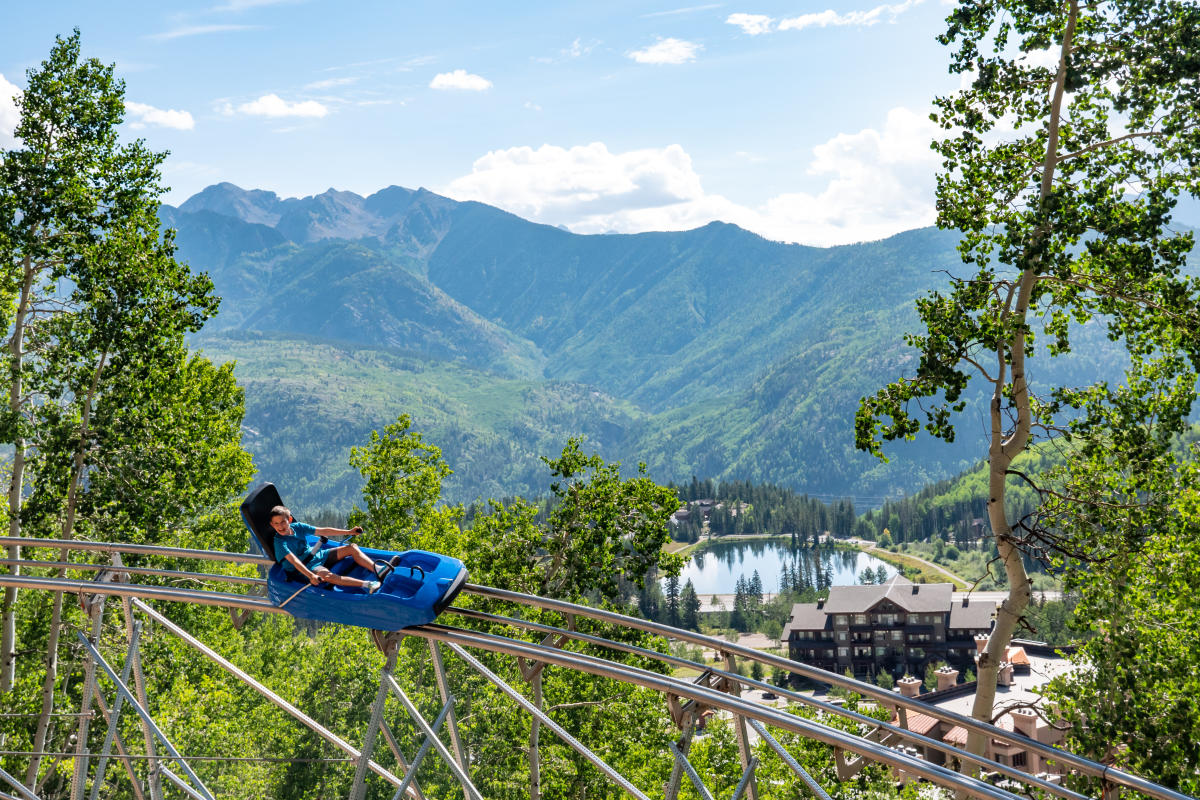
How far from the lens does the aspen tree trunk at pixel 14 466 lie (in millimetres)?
19453

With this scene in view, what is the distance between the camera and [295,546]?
1252cm

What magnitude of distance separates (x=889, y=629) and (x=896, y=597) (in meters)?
4.48

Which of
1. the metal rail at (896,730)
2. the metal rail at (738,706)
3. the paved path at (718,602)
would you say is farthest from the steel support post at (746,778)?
the paved path at (718,602)

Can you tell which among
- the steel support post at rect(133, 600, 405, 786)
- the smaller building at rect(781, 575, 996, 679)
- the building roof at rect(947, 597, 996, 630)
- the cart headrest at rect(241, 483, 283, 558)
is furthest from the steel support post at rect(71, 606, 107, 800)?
the building roof at rect(947, 597, 996, 630)

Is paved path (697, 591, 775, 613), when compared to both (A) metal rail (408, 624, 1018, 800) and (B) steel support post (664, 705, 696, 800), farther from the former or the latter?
(A) metal rail (408, 624, 1018, 800)

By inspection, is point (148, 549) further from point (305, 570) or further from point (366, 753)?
point (366, 753)

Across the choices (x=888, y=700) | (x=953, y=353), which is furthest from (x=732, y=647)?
(x=953, y=353)

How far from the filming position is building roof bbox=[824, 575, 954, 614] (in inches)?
4894

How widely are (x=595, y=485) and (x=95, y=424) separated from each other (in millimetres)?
12257

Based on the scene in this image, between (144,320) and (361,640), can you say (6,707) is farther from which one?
(361,640)

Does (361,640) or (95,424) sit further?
(361,640)

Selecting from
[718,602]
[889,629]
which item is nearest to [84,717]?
[889,629]

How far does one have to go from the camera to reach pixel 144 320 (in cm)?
2119

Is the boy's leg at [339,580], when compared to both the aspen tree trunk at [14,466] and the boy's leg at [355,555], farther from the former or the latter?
the aspen tree trunk at [14,466]
